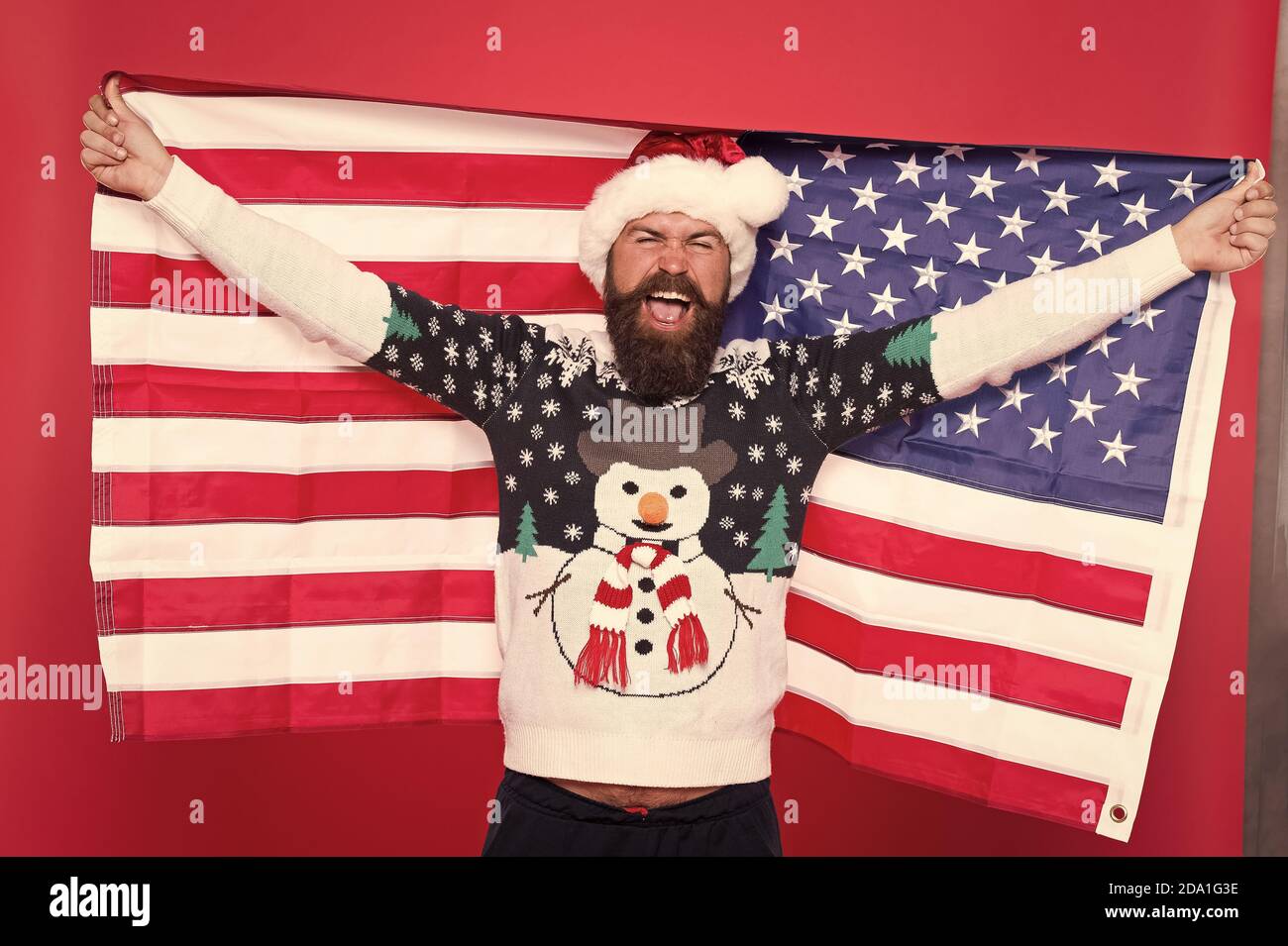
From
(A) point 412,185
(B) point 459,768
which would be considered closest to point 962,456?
(A) point 412,185

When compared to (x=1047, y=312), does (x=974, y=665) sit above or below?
below

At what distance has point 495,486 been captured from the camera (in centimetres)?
281

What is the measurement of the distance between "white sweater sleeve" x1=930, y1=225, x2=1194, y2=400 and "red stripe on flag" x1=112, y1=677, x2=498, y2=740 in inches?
53.9

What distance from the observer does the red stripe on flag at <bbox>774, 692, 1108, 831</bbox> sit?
255cm

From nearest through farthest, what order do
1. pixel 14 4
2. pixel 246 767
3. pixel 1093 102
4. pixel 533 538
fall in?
pixel 533 538 → pixel 14 4 → pixel 1093 102 → pixel 246 767

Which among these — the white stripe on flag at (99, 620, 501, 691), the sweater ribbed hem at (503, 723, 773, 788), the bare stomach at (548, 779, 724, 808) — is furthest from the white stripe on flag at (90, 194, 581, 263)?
the bare stomach at (548, 779, 724, 808)

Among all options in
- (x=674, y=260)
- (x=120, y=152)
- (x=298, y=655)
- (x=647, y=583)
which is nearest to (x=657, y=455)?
(x=647, y=583)

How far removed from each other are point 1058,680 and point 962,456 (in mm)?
558

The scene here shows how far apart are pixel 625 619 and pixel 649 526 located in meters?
0.21

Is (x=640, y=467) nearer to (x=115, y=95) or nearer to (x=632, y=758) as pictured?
(x=632, y=758)

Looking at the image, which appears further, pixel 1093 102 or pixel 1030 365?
pixel 1093 102

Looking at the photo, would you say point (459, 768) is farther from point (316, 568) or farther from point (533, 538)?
point (533, 538)

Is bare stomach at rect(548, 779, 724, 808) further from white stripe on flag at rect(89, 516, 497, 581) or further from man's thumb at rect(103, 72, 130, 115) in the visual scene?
man's thumb at rect(103, 72, 130, 115)

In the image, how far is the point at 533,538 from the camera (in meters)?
2.47
